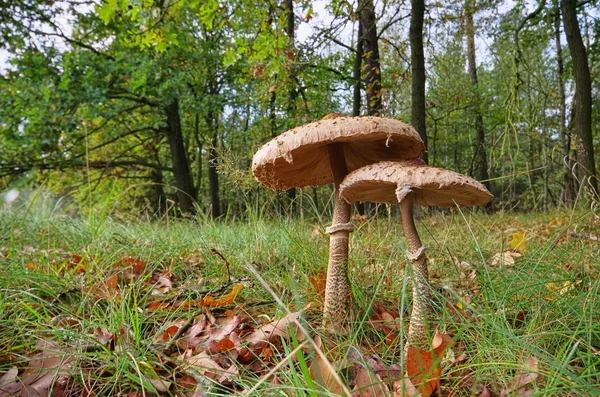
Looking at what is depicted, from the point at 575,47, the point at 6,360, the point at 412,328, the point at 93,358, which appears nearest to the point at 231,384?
the point at 93,358

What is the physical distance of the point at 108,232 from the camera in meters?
4.07

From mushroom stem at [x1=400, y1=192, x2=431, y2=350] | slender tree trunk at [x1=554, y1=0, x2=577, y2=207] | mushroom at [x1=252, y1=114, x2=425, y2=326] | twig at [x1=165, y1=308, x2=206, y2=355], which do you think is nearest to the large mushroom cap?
mushroom at [x1=252, y1=114, x2=425, y2=326]

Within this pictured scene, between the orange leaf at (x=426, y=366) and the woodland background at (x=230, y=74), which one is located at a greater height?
the woodland background at (x=230, y=74)

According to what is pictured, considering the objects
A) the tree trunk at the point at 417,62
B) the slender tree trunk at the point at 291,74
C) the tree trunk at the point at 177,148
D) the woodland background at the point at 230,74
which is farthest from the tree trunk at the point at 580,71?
the tree trunk at the point at 177,148

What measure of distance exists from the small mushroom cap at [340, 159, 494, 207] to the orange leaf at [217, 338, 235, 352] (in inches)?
34.6

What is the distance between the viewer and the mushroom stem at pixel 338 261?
197 cm

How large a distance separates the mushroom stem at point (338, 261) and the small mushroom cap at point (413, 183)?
12 cm

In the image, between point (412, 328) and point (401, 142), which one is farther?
point (401, 142)

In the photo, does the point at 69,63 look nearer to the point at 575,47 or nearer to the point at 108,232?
Result: the point at 108,232

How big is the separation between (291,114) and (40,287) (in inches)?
297

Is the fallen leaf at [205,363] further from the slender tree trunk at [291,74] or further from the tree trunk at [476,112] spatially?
the tree trunk at [476,112]

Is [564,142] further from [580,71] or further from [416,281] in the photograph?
[416,281]

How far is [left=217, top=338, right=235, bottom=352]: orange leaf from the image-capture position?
5.80 feet

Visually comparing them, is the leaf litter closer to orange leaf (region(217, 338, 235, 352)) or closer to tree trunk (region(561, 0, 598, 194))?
orange leaf (region(217, 338, 235, 352))
